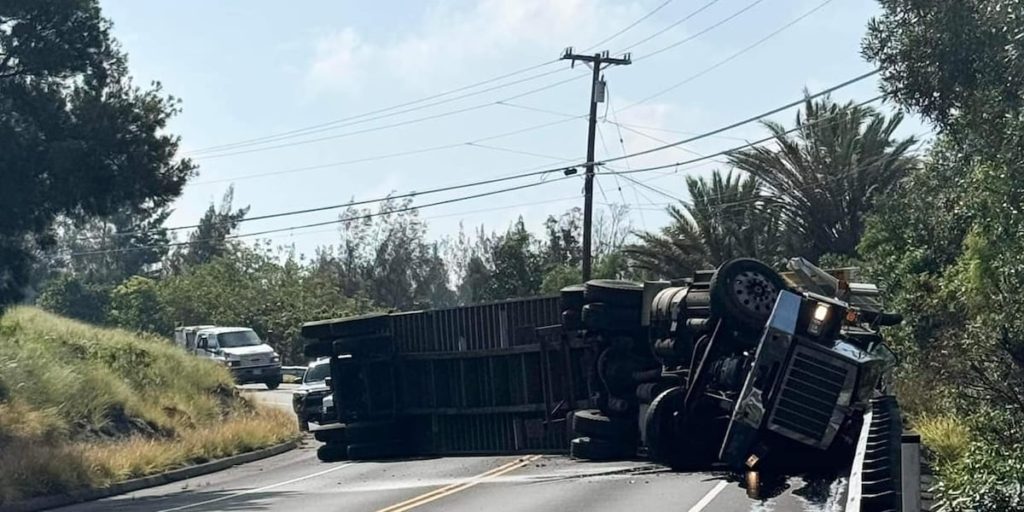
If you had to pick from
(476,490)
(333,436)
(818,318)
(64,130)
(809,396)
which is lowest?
(476,490)

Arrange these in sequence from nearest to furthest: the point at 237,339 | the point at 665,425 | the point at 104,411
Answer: the point at 665,425
the point at 104,411
the point at 237,339

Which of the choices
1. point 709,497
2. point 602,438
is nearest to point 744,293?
point 709,497

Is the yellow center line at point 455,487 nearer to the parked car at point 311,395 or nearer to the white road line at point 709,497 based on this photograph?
the white road line at point 709,497

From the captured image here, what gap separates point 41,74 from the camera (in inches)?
1025

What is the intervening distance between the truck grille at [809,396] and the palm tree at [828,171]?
2584cm

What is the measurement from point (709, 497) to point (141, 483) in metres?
12.8

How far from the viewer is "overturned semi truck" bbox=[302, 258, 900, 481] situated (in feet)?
47.3

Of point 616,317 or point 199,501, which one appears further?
point 199,501

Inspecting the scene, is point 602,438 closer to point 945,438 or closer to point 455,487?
point 455,487

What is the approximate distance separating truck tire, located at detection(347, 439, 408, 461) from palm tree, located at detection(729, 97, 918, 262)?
18773 millimetres

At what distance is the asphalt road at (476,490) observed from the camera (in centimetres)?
1438

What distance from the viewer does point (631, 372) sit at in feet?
59.8

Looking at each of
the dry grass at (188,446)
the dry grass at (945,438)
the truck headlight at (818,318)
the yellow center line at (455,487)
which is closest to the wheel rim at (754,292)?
the truck headlight at (818,318)

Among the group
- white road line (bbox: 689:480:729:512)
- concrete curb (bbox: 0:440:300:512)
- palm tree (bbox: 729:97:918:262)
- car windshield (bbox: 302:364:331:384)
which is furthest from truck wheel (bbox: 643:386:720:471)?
palm tree (bbox: 729:97:918:262)
